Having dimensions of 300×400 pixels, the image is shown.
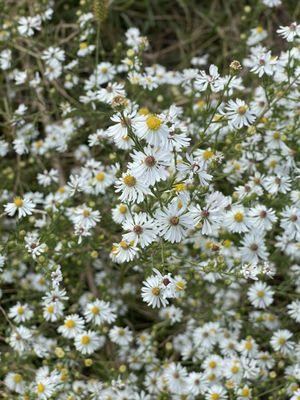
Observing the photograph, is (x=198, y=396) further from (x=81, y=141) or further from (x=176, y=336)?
(x=81, y=141)

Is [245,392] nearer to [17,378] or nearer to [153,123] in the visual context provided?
[17,378]

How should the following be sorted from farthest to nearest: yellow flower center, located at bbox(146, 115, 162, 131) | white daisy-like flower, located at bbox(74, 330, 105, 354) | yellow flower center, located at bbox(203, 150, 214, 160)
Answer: white daisy-like flower, located at bbox(74, 330, 105, 354) < yellow flower center, located at bbox(203, 150, 214, 160) < yellow flower center, located at bbox(146, 115, 162, 131)

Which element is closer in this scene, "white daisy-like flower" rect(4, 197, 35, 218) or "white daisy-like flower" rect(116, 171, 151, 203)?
"white daisy-like flower" rect(116, 171, 151, 203)

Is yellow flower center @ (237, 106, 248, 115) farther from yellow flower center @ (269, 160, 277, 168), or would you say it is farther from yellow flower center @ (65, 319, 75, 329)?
yellow flower center @ (65, 319, 75, 329)

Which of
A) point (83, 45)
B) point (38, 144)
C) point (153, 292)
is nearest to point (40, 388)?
point (153, 292)

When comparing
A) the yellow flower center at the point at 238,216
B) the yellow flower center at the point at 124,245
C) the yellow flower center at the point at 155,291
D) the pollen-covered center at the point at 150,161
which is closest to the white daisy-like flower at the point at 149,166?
the pollen-covered center at the point at 150,161

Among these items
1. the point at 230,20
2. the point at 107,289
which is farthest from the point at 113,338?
the point at 230,20

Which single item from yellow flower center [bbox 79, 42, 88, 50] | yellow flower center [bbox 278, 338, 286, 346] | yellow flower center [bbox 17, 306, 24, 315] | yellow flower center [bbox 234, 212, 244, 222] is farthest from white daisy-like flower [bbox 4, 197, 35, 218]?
yellow flower center [bbox 278, 338, 286, 346]
